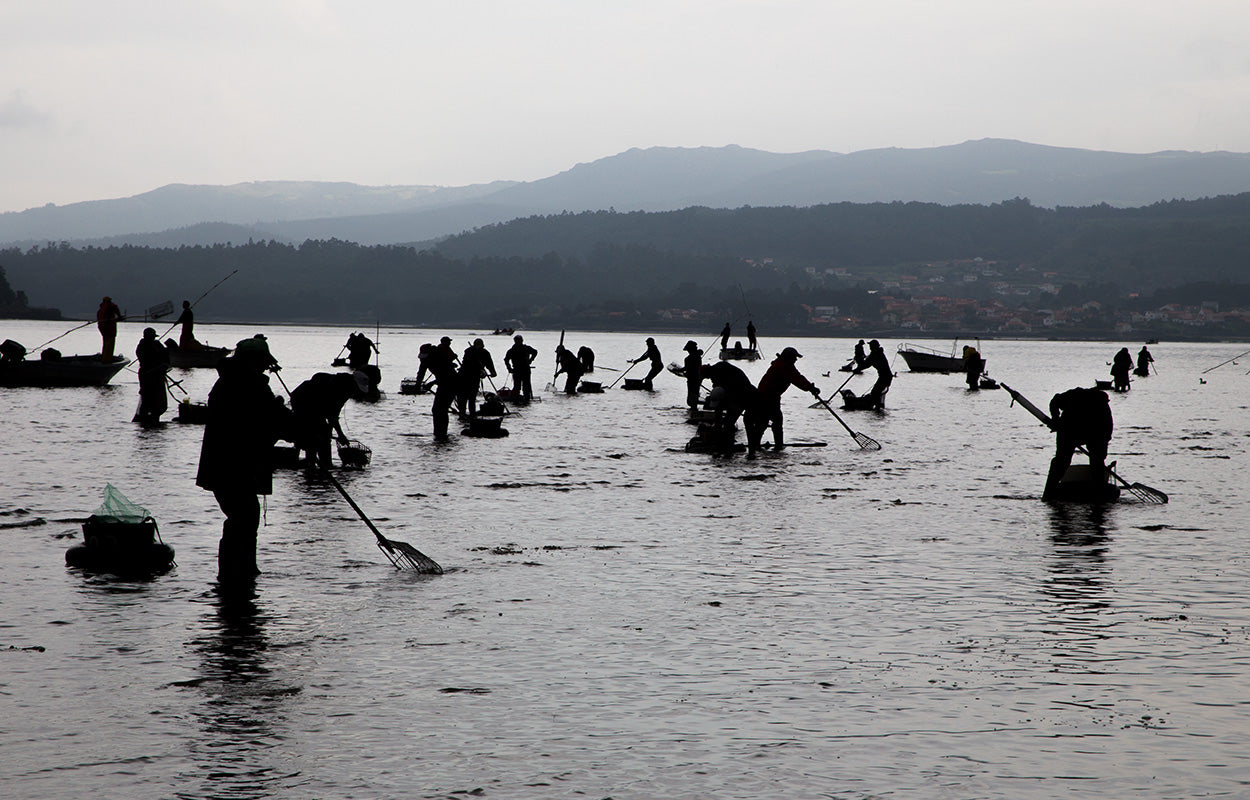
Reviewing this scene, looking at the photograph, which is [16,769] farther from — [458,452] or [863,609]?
[458,452]

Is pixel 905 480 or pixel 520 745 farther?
pixel 905 480

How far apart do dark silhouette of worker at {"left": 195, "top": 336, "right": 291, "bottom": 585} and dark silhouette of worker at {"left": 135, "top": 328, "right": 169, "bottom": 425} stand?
54.2 feet

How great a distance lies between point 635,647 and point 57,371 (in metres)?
35.7

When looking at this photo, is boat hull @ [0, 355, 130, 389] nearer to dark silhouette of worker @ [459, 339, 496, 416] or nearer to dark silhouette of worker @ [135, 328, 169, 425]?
dark silhouette of worker @ [135, 328, 169, 425]

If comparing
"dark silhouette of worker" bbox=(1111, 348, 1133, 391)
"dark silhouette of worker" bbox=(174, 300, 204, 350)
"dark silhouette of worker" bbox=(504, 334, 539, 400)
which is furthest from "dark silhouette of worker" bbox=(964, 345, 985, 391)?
"dark silhouette of worker" bbox=(174, 300, 204, 350)

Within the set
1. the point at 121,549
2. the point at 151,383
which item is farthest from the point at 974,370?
the point at 121,549

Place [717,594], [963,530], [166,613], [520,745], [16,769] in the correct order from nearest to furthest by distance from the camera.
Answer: [16,769] < [520,745] < [166,613] < [717,594] < [963,530]

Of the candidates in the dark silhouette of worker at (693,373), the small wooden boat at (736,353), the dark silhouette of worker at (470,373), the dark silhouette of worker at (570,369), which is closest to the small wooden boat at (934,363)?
the small wooden boat at (736,353)

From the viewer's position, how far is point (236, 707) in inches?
253

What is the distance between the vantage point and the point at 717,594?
9773 millimetres

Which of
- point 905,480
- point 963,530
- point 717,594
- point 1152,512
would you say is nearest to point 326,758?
point 717,594

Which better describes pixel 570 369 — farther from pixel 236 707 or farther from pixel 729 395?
pixel 236 707

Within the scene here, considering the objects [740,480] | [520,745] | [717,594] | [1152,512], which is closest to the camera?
[520,745]

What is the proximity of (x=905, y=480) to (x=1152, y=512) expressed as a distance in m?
4.24
